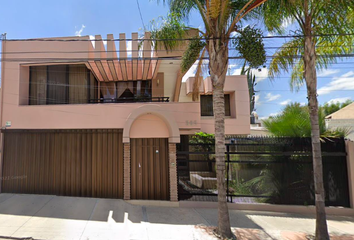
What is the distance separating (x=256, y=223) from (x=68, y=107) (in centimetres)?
802

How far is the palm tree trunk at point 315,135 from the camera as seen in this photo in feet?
17.1

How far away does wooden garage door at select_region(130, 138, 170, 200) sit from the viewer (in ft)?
25.0

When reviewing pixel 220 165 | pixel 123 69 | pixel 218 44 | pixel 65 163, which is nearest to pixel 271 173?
pixel 220 165

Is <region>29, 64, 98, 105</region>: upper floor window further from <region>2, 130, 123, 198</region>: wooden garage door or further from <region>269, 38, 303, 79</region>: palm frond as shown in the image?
<region>269, 38, 303, 79</region>: palm frond

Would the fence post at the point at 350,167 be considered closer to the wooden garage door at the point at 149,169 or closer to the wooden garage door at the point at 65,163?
the wooden garage door at the point at 149,169

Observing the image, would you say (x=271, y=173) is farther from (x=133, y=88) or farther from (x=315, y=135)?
(x=133, y=88)

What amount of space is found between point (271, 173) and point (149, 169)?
455 centimetres

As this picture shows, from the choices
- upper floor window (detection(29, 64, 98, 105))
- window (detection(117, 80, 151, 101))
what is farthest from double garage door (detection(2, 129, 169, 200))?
window (detection(117, 80, 151, 101))

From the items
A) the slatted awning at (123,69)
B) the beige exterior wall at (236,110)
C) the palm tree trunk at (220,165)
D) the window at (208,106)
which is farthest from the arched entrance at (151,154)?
the window at (208,106)

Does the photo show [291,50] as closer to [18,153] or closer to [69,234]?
A: [69,234]

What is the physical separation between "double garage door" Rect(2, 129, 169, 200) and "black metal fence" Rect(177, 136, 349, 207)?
1.04 m

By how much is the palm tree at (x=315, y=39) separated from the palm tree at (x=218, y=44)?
1.01m

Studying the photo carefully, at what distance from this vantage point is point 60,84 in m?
9.98

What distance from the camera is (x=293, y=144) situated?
7.57 m
